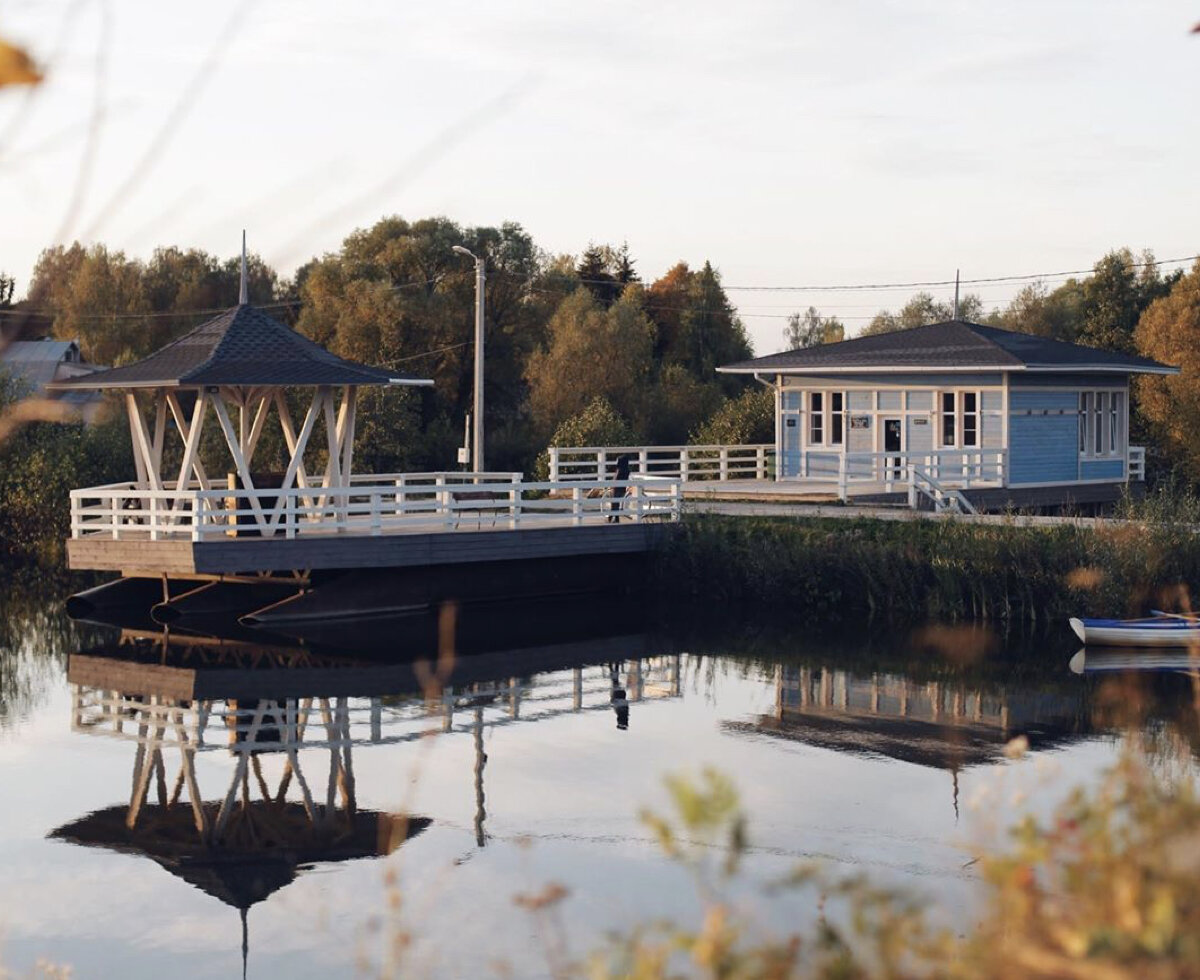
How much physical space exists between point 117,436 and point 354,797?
25830 mm

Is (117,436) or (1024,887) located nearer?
(1024,887)

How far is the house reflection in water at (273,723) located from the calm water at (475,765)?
0.05m

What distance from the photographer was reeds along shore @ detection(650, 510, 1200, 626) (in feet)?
86.6

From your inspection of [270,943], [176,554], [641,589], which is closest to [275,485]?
[176,554]

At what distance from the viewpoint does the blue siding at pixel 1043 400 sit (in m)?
37.1

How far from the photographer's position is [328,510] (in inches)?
1038

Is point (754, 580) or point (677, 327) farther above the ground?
point (677, 327)

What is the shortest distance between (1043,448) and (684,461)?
780 cm

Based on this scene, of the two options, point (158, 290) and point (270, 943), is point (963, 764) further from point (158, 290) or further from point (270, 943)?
point (158, 290)

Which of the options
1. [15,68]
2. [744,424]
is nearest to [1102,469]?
[744,424]

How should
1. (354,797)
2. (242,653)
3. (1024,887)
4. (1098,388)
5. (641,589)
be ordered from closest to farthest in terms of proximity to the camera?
(1024,887)
(354,797)
(242,653)
(641,589)
(1098,388)

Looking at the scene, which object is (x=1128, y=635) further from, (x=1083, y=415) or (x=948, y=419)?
(x=1083, y=415)

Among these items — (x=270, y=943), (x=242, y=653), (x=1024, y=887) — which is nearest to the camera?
(x=1024, y=887)

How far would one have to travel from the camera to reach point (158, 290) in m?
68.6
